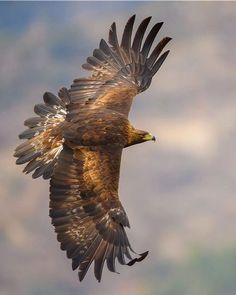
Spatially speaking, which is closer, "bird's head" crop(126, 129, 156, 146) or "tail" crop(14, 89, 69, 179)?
"tail" crop(14, 89, 69, 179)

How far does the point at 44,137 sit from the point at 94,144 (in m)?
1.40

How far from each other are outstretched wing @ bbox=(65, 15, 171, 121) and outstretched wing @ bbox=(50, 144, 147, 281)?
8.38 ft

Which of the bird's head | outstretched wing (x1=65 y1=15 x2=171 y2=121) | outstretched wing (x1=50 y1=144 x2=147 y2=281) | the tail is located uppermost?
outstretched wing (x1=65 y1=15 x2=171 y2=121)

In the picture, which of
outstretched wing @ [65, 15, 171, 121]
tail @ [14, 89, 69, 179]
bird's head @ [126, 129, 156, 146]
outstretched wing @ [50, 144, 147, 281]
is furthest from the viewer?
outstretched wing @ [65, 15, 171, 121]

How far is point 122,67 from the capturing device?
2039 cm

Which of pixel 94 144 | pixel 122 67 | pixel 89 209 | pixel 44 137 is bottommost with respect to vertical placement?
pixel 89 209

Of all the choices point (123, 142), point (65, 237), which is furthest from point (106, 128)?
point (65, 237)

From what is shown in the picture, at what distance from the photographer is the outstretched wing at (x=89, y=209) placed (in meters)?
16.5

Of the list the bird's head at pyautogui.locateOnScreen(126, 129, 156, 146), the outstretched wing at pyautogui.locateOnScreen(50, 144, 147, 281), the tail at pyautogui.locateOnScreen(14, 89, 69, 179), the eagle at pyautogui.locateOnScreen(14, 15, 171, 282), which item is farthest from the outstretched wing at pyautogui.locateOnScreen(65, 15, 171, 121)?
the outstretched wing at pyautogui.locateOnScreen(50, 144, 147, 281)

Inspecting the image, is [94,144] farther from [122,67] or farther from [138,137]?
[122,67]

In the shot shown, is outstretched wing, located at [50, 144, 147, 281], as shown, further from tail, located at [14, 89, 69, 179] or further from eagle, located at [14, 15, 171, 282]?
tail, located at [14, 89, 69, 179]

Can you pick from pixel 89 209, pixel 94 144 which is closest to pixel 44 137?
pixel 94 144

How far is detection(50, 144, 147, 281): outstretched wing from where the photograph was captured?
54.1 feet

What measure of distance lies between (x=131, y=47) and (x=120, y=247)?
18.2 ft
